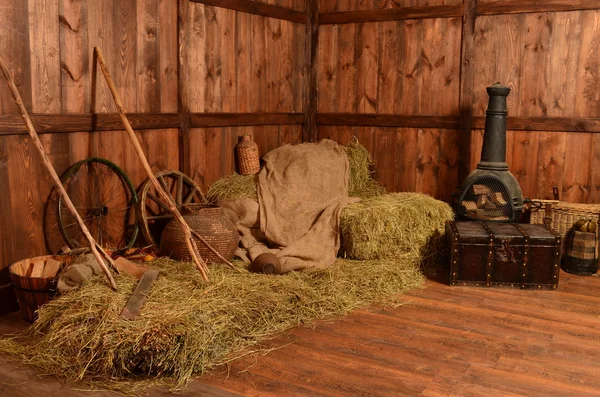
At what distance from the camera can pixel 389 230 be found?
4797 millimetres

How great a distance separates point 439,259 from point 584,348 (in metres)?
1.79

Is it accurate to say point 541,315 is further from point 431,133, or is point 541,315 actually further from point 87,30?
point 87,30

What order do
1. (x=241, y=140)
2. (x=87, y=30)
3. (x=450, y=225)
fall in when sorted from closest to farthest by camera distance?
(x=87, y=30) → (x=450, y=225) → (x=241, y=140)

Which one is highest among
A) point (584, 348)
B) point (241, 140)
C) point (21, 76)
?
point (21, 76)

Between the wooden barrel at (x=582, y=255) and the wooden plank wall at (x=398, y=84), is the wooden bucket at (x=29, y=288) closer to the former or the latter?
the wooden plank wall at (x=398, y=84)

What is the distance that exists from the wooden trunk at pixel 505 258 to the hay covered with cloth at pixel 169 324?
2.29 ft

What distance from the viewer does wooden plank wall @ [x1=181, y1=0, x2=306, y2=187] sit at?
5.16 metres

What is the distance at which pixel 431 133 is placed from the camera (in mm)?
6102

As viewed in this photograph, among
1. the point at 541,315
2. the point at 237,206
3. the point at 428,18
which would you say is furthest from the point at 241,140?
the point at 541,315

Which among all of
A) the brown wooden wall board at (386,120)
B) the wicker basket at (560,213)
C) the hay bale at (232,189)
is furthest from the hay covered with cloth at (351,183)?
the wicker basket at (560,213)

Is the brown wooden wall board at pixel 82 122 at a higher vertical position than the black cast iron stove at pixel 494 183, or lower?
higher

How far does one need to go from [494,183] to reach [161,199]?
2.66 m

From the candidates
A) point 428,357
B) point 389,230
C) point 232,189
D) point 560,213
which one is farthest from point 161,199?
point 560,213

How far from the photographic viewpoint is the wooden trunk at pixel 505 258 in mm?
4453
